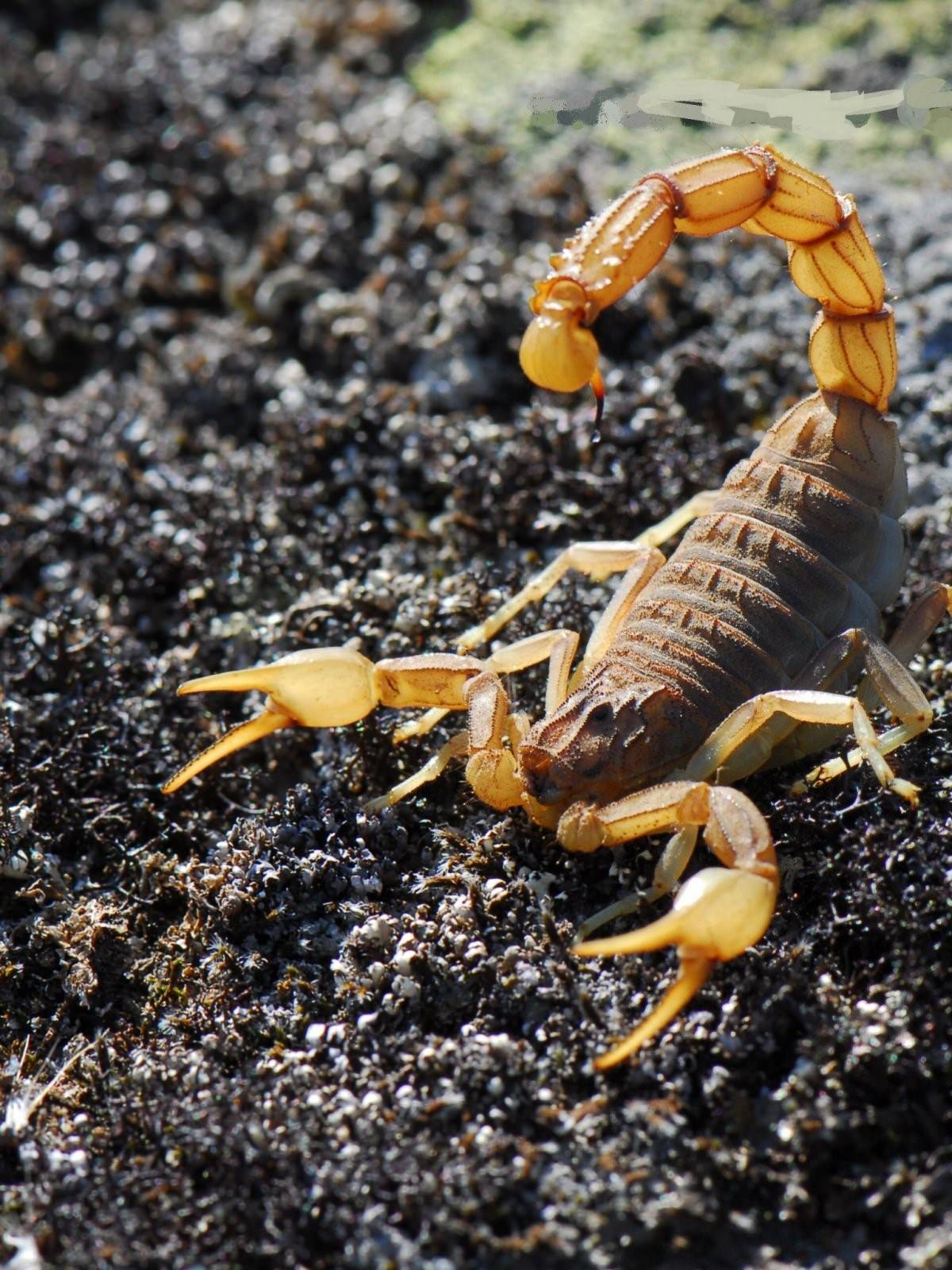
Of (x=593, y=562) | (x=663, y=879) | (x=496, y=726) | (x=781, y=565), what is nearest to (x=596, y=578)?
(x=593, y=562)

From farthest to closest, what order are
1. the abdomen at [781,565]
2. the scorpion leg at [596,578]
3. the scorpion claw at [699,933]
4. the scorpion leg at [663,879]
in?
the scorpion leg at [596,578] → the abdomen at [781,565] → the scorpion leg at [663,879] → the scorpion claw at [699,933]

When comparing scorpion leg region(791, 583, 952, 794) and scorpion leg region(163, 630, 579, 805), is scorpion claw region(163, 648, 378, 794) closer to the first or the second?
scorpion leg region(163, 630, 579, 805)

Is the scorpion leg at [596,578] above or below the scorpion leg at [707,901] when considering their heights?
below

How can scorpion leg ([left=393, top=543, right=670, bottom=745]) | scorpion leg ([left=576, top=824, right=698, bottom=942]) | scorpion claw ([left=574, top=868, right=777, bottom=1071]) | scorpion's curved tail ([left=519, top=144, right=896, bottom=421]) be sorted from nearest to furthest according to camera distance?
scorpion claw ([left=574, top=868, right=777, bottom=1071])
scorpion's curved tail ([left=519, top=144, right=896, bottom=421])
scorpion leg ([left=576, top=824, right=698, bottom=942])
scorpion leg ([left=393, top=543, right=670, bottom=745])

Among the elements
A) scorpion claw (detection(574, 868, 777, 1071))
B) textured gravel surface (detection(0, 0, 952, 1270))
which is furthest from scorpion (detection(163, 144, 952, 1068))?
textured gravel surface (detection(0, 0, 952, 1270))

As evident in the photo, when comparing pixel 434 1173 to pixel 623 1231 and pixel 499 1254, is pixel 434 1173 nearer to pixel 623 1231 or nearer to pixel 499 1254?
pixel 499 1254

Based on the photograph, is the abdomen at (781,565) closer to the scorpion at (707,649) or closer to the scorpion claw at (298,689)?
the scorpion at (707,649)

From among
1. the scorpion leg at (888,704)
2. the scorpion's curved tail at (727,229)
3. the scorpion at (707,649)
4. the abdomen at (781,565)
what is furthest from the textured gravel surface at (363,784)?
the scorpion's curved tail at (727,229)
